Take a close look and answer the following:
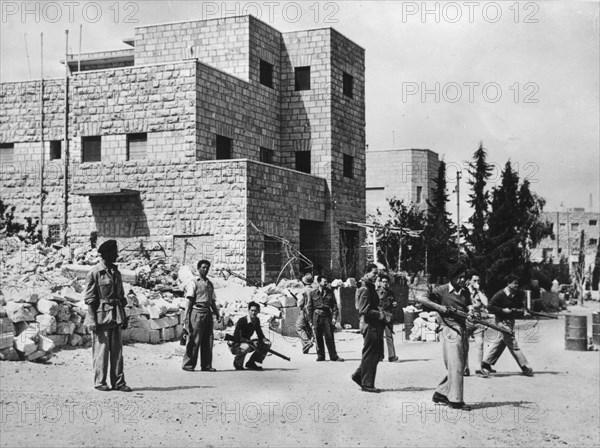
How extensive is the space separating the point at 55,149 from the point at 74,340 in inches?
551

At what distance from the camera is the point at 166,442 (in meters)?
8.55

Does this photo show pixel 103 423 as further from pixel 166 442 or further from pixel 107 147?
pixel 107 147

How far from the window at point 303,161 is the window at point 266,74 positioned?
8.88ft

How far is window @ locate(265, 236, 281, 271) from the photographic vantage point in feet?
81.7

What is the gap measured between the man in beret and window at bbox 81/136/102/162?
15835mm

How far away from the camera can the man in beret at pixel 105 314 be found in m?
10.1

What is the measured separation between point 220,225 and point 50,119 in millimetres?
7027

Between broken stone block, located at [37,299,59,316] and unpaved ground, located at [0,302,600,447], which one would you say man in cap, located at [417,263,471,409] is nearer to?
unpaved ground, located at [0,302,600,447]

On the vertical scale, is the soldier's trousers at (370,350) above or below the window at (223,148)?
below

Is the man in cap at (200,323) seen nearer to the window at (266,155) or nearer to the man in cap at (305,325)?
the man in cap at (305,325)

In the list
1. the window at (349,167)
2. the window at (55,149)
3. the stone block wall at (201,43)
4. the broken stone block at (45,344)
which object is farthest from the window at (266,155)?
the broken stone block at (45,344)

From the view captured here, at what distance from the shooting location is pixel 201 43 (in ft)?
92.2

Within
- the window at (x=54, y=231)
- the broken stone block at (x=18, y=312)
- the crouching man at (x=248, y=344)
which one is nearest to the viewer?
the broken stone block at (x=18, y=312)

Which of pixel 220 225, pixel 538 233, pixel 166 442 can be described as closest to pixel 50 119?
pixel 220 225
